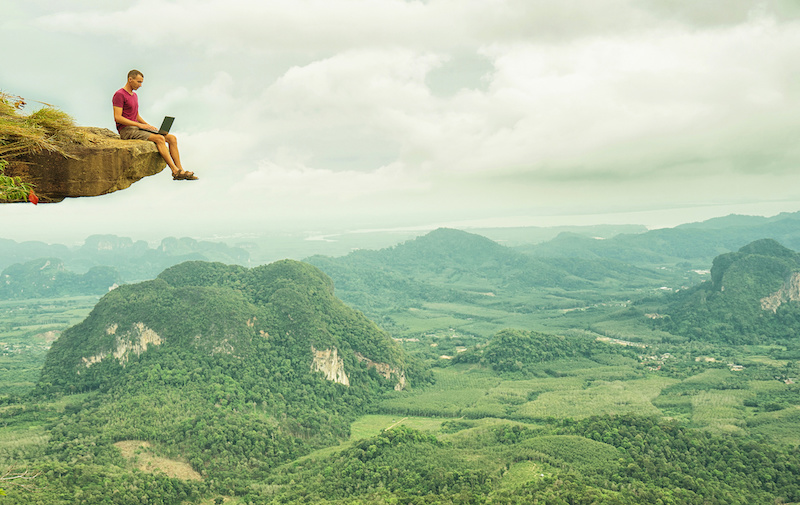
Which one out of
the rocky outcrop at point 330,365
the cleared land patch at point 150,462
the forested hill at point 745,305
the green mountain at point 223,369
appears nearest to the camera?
the cleared land patch at point 150,462

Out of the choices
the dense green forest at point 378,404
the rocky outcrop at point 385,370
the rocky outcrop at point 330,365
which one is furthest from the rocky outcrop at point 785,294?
the rocky outcrop at point 330,365

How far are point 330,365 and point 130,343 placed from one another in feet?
79.9

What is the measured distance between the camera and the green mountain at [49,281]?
599 ft

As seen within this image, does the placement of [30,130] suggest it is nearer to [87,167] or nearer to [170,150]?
[87,167]

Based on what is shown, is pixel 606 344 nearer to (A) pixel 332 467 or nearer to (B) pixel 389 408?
(B) pixel 389 408

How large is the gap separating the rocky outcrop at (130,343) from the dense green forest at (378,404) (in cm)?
17

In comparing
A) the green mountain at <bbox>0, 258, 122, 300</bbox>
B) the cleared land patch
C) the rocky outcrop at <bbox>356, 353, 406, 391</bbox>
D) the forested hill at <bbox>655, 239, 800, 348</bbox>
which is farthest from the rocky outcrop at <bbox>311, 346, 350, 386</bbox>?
the green mountain at <bbox>0, 258, 122, 300</bbox>

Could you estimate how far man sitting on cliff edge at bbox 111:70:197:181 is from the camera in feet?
32.4

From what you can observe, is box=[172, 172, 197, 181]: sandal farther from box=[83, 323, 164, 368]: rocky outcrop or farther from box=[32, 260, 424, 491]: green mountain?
box=[83, 323, 164, 368]: rocky outcrop

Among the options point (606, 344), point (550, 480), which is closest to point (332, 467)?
point (550, 480)

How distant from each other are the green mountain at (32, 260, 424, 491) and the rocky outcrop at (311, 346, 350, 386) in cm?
13

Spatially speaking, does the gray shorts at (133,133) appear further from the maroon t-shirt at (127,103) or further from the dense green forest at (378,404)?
the dense green forest at (378,404)

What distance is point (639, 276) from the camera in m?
188

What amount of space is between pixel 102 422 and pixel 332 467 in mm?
22799
